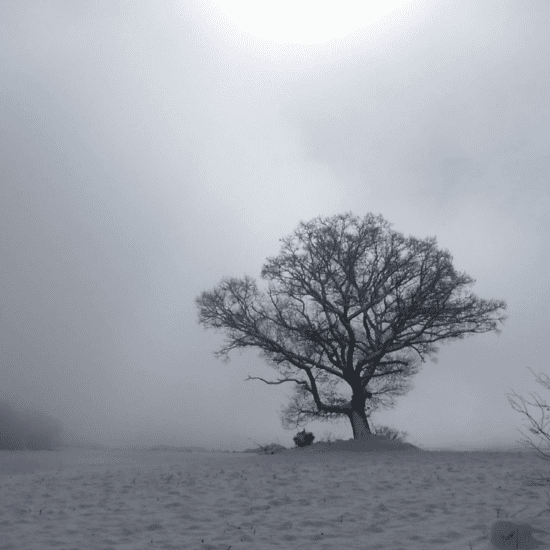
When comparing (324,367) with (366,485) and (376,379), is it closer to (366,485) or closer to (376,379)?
(376,379)

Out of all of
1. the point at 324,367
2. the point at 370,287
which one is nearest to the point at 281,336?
the point at 324,367

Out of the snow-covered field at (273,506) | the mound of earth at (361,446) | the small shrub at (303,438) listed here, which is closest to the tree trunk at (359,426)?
the mound of earth at (361,446)

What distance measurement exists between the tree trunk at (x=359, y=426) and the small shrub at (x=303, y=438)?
280 cm

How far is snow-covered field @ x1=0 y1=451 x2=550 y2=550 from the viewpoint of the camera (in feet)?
29.5

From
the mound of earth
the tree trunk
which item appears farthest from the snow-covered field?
the tree trunk

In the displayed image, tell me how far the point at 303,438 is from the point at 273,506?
16.3 m

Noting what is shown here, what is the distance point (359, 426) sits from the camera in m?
25.4

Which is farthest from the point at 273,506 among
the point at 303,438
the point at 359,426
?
the point at 303,438

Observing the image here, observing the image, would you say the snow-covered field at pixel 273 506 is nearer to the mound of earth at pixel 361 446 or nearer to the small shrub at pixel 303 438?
the mound of earth at pixel 361 446

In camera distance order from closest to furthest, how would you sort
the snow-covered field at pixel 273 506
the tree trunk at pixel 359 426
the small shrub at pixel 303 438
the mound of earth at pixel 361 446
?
the snow-covered field at pixel 273 506 < the mound of earth at pixel 361 446 < the tree trunk at pixel 359 426 < the small shrub at pixel 303 438

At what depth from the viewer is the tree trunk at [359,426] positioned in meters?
25.1

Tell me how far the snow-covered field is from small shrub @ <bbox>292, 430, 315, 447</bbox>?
9.90m

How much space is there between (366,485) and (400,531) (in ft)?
13.6

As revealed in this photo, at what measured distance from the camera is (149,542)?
8867 millimetres
